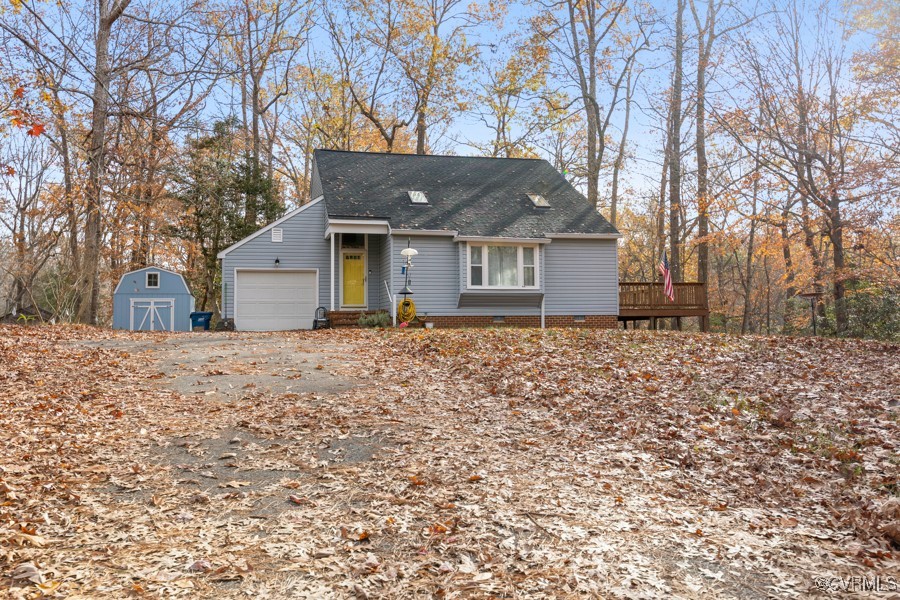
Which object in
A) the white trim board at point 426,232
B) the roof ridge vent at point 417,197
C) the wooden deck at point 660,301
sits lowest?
the wooden deck at point 660,301

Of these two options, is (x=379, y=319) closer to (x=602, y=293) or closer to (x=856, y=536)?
(x=602, y=293)

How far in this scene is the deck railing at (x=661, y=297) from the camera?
755 inches

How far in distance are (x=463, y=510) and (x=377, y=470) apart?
987mm

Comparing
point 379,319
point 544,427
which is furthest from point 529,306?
point 544,427

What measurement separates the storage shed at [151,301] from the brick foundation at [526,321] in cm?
927

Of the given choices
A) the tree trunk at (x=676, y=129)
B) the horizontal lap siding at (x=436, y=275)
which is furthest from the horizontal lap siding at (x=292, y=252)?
the tree trunk at (x=676, y=129)

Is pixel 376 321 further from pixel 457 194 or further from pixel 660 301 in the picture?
pixel 660 301

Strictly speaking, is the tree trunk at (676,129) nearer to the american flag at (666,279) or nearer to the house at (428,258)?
the house at (428,258)

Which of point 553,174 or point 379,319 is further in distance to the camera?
point 553,174

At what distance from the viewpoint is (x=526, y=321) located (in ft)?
60.5

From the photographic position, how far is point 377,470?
473 cm

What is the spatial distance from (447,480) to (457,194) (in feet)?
52.5

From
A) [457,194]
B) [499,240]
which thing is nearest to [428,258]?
[499,240]

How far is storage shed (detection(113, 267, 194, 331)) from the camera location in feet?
65.0
